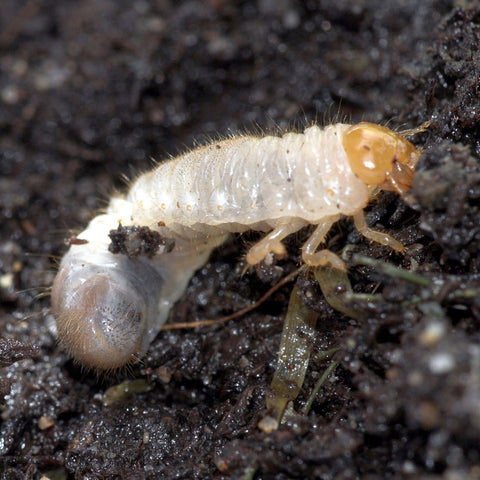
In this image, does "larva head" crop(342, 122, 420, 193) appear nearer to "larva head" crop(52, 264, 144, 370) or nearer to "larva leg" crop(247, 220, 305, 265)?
"larva leg" crop(247, 220, 305, 265)

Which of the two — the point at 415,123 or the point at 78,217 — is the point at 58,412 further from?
the point at 415,123

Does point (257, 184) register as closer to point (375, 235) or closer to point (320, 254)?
point (320, 254)

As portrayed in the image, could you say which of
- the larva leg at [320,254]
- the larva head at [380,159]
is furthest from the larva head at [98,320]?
the larva head at [380,159]

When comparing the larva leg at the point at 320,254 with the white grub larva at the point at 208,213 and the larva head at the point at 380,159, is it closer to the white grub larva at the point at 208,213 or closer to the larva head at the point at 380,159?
the white grub larva at the point at 208,213

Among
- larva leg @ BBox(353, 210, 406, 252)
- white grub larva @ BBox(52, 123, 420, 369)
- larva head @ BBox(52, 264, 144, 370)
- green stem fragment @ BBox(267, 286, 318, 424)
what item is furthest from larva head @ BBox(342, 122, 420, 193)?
larva head @ BBox(52, 264, 144, 370)

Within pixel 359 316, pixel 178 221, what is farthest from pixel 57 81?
pixel 359 316

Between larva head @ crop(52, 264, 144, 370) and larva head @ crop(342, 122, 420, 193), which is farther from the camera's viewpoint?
larva head @ crop(52, 264, 144, 370)
